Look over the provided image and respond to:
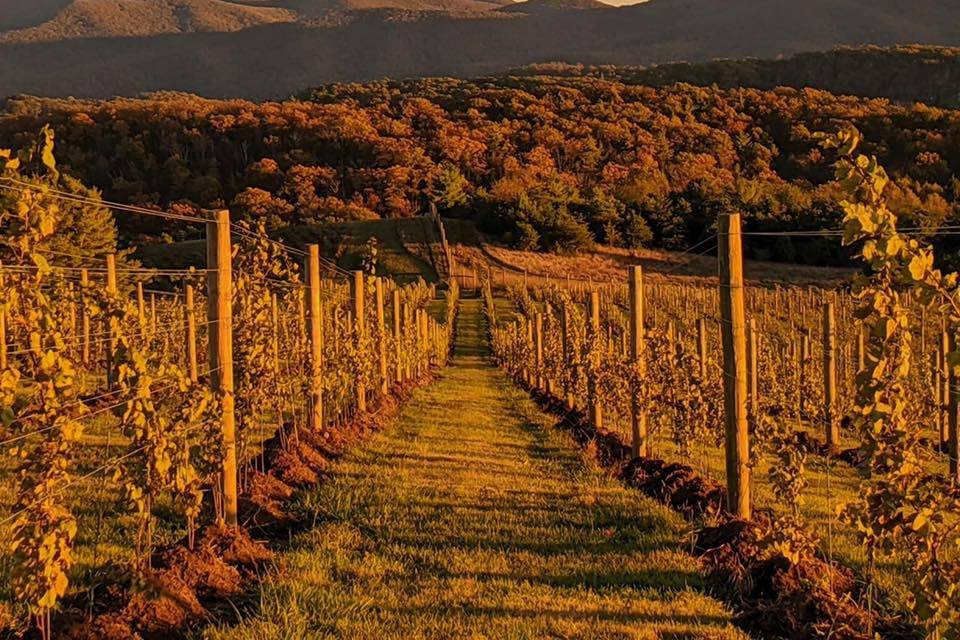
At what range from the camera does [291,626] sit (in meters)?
4.30

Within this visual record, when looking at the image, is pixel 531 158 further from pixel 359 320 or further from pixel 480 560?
pixel 480 560

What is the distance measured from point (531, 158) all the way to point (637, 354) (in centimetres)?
7652

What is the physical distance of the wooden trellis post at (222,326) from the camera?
20.3ft

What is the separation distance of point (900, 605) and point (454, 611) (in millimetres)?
3006

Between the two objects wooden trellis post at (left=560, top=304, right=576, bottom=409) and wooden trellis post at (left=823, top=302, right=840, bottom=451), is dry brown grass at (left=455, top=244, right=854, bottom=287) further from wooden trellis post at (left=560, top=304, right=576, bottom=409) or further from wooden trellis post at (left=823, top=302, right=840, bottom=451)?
wooden trellis post at (left=823, top=302, right=840, bottom=451)

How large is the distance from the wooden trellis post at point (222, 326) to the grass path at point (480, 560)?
767 mm

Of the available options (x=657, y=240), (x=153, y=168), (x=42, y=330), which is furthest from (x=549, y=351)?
(x=153, y=168)

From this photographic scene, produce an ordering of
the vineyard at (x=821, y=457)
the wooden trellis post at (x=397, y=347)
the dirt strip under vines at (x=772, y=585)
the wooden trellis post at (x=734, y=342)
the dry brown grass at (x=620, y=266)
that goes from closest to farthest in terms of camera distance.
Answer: the vineyard at (x=821, y=457), the dirt strip under vines at (x=772, y=585), the wooden trellis post at (x=734, y=342), the wooden trellis post at (x=397, y=347), the dry brown grass at (x=620, y=266)

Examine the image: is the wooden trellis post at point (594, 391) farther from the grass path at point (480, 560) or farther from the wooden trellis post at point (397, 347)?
the wooden trellis post at point (397, 347)

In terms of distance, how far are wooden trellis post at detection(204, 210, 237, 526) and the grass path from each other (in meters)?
0.77

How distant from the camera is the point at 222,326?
247 inches

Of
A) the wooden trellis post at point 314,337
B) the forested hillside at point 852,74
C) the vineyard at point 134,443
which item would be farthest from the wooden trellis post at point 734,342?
the forested hillside at point 852,74

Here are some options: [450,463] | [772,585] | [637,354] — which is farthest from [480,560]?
[637,354]

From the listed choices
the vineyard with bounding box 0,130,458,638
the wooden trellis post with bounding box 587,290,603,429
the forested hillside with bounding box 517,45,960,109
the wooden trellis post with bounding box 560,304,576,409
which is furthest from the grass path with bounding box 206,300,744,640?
the forested hillside with bounding box 517,45,960,109
